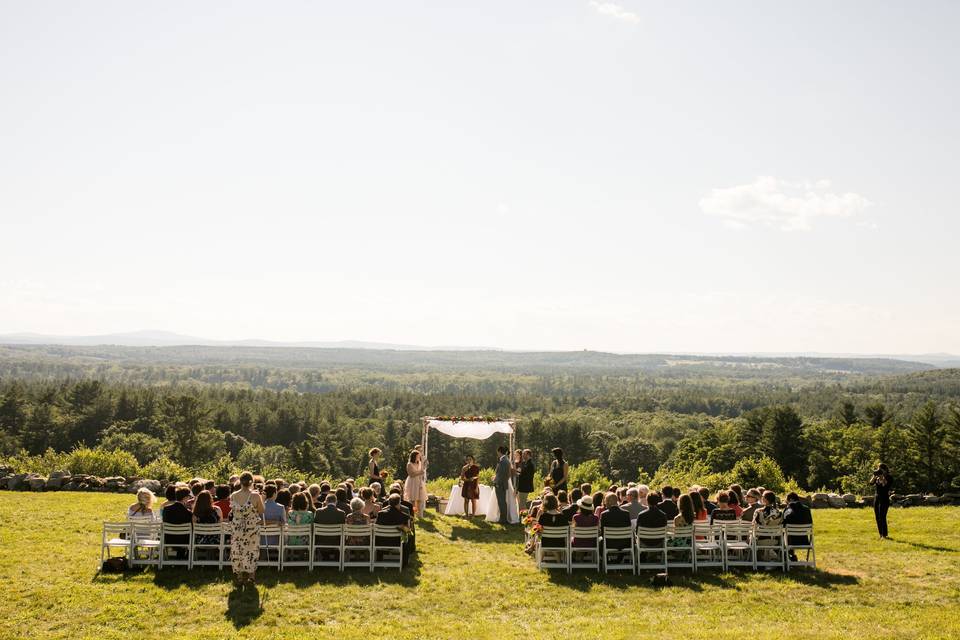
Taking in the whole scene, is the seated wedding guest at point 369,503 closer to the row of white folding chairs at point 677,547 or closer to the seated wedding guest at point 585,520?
the row of white folding chairs at point 677,547

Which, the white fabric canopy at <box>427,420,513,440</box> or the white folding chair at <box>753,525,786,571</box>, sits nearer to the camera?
the white folding chair at <box>753,525,786,571</box>

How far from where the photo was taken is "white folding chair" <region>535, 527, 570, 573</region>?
10.4m

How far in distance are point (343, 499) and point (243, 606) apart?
3272 mm

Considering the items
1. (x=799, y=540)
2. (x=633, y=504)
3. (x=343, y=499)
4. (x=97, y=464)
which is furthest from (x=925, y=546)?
(x=97, y=464)

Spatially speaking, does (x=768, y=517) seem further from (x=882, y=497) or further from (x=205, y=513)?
(x=205, y=513)

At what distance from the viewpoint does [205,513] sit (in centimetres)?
999

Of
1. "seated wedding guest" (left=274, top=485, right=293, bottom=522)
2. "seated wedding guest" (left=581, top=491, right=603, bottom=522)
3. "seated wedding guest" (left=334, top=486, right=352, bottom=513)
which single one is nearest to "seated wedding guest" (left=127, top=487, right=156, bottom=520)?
"seated wedding guest" (left=274, top=485, right=293, bottom=522)

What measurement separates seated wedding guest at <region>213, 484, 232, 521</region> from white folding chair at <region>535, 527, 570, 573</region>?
15.4ft

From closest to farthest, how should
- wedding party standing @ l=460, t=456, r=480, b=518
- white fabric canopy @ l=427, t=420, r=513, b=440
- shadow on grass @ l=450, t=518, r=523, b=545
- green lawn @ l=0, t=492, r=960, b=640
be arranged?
green lawn @ l=0, t=492, r=960, b=640
shadow on grass @ l=450, t=518, r=523, b=545
wedding party standing @ l=460, t=456, r=480, b=518
white fabric canopy @ l=427, t=420, r=513, b=440

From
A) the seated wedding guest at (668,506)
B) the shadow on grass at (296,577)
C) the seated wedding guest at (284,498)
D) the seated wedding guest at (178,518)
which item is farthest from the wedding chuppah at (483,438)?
the seated wedding guest at (178,518)

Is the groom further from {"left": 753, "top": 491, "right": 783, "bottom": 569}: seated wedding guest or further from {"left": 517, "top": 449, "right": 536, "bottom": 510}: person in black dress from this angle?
{"left": 753, "top": 491, "right": 783, "bottom": 569}: seated wedding guest

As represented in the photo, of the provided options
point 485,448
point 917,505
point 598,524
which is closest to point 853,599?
point 598,524

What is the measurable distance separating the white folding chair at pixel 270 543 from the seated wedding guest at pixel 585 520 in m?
4.27

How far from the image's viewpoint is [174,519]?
991 cm
